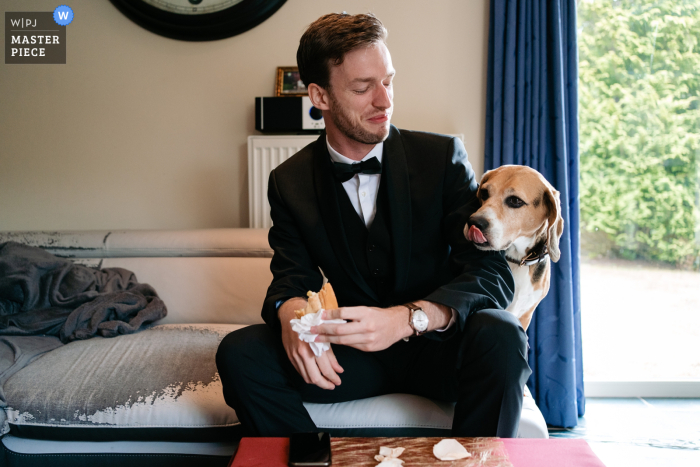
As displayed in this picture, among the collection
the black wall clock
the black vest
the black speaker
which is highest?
the black wall clock

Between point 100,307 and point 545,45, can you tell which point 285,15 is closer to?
point 545,45

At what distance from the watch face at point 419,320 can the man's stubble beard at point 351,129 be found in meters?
0.49

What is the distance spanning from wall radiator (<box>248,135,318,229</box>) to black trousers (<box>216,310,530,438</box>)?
1181 millimetres

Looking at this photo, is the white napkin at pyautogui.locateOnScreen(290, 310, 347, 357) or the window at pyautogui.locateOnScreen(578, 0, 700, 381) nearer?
the white napkin at pyautogui.locateOnScreen(290, 310, 347, 357)

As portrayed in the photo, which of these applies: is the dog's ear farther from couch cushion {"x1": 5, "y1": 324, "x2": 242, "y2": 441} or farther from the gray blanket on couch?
the gray blanket on couch

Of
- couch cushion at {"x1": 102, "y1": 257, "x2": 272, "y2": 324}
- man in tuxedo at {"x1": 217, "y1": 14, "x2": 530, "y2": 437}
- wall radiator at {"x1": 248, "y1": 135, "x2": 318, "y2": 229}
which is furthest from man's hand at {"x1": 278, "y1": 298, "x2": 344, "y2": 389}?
wall radiator at {"x1": 248, "y1": 135, "x2": 318, "y2": 229}

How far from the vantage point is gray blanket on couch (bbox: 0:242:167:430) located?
64.7 inches

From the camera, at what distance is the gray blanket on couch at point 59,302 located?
164 centimetres

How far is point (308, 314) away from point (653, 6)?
2.27m

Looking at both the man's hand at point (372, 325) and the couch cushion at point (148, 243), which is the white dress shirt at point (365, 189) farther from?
the couch cushion at point (148, 243)

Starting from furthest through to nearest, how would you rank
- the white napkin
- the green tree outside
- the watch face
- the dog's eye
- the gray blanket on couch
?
1. the green tree outside
2. the gray blanket on couch
3. the dog's eye
4. the watch face
5. the white napkin

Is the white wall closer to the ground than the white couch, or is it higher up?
higher up

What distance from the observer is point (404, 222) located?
4.06 ft

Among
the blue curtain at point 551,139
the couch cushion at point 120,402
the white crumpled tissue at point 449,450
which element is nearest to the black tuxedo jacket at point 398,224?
the couch cushion at point 120,402
